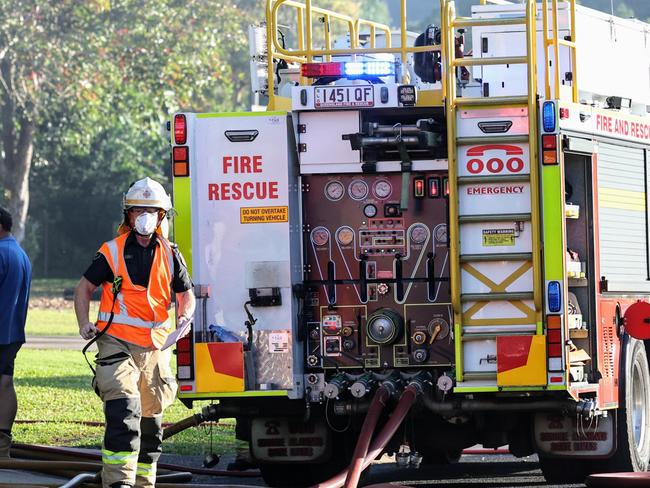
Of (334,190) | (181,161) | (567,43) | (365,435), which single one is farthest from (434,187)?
(365,435)

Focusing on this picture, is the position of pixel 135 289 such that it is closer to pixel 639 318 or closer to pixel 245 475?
pixel 245 475

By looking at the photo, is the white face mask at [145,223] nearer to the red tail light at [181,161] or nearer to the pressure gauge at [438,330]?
the red tail light at [181,161]

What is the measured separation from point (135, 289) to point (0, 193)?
3960 centimetres

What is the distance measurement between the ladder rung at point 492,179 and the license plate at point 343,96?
33.5 inches

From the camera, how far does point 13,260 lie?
11.2 m

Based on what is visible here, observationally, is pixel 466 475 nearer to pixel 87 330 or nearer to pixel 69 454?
pixel 69 454

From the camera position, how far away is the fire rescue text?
10.1m

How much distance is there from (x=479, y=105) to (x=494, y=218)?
713 mm

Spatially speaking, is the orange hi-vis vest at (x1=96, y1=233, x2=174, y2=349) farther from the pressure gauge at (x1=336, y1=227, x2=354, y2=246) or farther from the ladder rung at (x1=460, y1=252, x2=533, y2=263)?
the ladder rung at (x1=460, y1=252, x2=533, y2=263)

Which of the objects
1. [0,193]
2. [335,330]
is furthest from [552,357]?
[0,193]

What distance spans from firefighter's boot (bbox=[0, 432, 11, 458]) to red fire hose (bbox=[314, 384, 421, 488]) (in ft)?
8.41

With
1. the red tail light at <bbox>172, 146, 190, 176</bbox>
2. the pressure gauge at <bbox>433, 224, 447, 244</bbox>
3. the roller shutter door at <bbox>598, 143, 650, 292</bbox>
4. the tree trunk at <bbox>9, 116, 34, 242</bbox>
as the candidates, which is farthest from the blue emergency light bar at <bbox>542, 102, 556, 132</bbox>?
the tree trunk at <bbox>9, 116, 34, 242</bbox>

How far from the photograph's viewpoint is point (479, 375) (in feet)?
31.4

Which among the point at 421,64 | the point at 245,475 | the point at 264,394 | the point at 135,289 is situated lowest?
the point at 245,475
